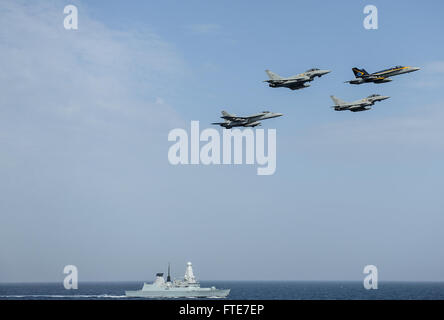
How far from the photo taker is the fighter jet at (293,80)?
12850cm

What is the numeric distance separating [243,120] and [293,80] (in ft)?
49.7

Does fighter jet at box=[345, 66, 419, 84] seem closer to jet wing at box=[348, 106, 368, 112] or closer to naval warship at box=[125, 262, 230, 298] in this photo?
jet wing at box=[348, 106, 368, 112]

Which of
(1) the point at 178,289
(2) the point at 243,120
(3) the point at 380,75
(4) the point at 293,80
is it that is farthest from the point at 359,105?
(1) the point at 178,289

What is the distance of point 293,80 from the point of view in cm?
12850

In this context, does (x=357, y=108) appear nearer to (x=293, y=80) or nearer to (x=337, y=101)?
(x=337, y=101)

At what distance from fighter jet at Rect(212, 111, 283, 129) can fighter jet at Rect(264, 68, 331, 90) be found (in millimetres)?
8062

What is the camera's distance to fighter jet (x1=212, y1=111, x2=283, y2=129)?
132000 millimetres

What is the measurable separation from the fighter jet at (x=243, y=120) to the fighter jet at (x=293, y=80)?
806 cm
